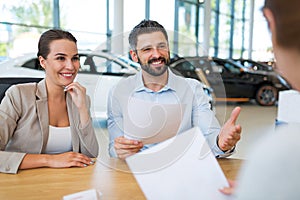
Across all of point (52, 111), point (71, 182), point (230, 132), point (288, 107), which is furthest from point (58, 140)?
point (288, 107)

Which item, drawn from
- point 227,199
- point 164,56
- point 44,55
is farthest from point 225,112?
point 44,55

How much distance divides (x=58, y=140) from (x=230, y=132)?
716 millimetres

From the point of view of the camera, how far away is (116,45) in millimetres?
1028

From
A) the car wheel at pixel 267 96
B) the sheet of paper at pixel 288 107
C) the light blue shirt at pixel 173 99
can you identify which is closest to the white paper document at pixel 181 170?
the light blue shirt at pixel 173 99

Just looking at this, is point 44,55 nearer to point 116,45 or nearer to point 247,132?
point 116,45

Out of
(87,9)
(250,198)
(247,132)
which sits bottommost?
(247,132)

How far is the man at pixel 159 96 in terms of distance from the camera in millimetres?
973

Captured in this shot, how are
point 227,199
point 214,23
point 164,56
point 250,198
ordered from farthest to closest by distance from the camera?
point 214,23
point 164,56
point 227,199
point 250,198

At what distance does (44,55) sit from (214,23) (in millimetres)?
9352

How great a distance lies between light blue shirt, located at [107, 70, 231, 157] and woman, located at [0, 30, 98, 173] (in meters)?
0.23

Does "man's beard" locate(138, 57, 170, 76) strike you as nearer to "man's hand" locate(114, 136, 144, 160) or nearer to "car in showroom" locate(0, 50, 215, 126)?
"car in showroom" locate(0, 50, 215, 126)

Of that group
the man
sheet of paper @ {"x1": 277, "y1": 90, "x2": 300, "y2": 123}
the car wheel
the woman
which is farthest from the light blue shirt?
the car wheel

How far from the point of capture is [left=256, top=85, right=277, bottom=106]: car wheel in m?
6.84

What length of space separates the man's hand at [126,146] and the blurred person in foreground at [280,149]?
636mm
